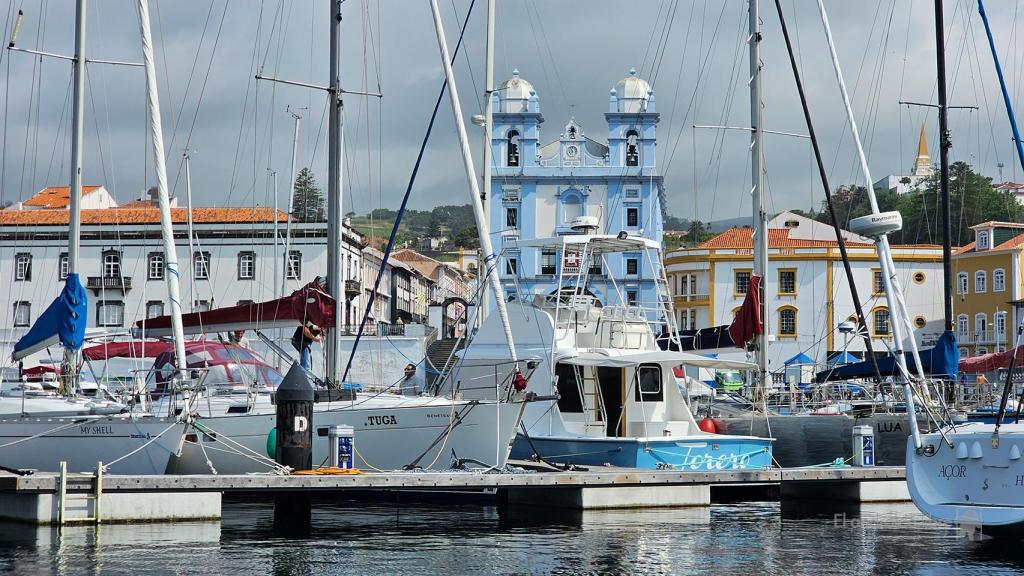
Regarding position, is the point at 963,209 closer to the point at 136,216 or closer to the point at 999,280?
the point at 999,280

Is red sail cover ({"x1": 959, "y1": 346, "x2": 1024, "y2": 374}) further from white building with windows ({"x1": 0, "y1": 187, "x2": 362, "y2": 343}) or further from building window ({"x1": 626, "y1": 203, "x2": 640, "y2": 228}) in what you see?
building window ({"x1": 626, "y1": 203, "x2": 640, "y2": 228})

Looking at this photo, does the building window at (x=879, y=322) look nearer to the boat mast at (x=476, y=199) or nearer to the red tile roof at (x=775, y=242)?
the red tile roof at (x=775, y=242)

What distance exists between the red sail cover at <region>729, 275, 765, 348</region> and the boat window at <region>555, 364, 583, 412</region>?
22.2 feet

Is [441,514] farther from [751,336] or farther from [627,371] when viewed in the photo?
[751,336]

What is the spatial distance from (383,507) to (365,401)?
2.26 m

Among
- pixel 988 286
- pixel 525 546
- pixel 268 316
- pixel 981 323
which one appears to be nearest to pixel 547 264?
pixel 981 323

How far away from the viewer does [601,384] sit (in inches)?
882

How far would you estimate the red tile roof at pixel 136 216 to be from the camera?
5956 centimetres

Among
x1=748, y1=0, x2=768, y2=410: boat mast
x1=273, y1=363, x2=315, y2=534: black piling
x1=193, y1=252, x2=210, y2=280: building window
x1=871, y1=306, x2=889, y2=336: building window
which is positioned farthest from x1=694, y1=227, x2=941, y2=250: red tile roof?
x1=273, y1=363, x2=315, y2=534: black piling

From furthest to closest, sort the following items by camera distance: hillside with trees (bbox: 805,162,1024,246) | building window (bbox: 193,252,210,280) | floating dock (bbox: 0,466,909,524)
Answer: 1. hillside with trees (bbox: 805,162,1024,246)
2. building window (bbox: 193,252,210,280)
3. floating dock (bbox: 0,466,909,524)

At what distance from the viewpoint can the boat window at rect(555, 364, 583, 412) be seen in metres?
22.2

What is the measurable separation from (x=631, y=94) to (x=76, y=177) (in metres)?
53.1

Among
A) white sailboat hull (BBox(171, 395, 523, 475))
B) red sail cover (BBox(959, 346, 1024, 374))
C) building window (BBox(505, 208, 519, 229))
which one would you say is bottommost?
white sailboat hull (BBox(171, 395, 523, 475))

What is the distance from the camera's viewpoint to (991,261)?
67.0 m
